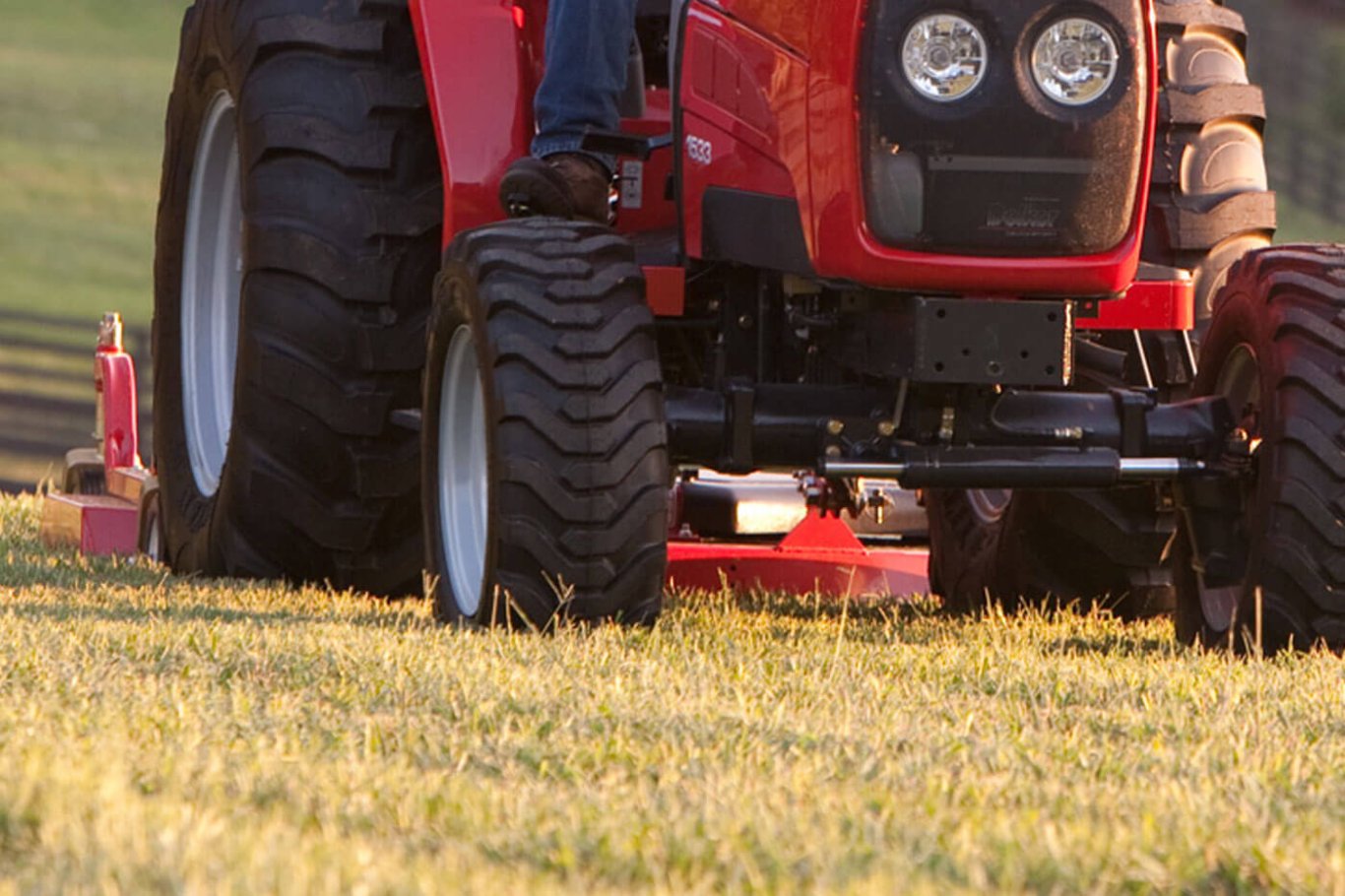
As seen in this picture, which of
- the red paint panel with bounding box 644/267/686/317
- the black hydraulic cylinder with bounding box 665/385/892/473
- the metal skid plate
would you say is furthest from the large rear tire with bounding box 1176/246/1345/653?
the red paint panel with bounding box 644/267/686/317

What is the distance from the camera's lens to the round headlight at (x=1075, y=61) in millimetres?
4695

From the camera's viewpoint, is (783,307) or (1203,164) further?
(1203,164)

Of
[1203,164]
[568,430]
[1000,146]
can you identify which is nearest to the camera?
[1000,146]

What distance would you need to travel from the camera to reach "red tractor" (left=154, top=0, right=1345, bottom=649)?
15.5ft

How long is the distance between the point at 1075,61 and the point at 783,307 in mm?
891

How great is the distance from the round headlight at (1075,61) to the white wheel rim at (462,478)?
4.37 feet

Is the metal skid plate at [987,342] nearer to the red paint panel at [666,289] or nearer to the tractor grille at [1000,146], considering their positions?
the tractor grille at [1000,146]

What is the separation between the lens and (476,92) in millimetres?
5680

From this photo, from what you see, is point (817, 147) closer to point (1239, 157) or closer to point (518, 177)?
point (518, 177)

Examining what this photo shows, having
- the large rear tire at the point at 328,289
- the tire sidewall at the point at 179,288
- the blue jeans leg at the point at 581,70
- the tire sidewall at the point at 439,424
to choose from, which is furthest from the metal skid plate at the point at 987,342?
the tire sidewall at the point at 179,288

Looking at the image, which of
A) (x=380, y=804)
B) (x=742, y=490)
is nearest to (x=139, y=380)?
(x=742, y=490)

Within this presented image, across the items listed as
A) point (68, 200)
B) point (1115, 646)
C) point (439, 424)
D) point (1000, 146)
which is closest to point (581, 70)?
point (439, 424)

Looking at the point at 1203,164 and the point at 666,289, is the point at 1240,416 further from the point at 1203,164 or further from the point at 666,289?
the point at 666,289

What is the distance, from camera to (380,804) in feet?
10.5
